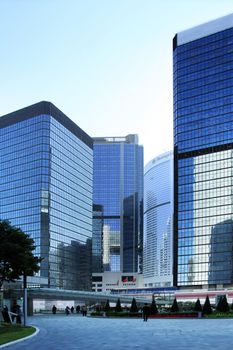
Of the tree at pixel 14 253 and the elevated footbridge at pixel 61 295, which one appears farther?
the elevated footbridge at pixel 61 295

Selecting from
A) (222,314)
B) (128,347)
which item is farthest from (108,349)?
(222,314)

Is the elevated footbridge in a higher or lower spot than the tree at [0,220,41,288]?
lower

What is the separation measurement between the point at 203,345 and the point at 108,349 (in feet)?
14.9

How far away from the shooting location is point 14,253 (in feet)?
157

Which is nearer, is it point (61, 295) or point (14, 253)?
point (14, 253)

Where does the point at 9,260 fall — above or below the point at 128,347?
above

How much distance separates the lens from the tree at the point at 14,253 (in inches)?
1886

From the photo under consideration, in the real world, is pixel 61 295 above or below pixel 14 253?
below

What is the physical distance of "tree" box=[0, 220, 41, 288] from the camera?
157 feet

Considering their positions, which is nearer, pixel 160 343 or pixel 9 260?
pixel 160 343

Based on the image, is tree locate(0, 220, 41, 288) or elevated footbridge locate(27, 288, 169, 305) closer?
tree locate(0, 220, 41, 288)

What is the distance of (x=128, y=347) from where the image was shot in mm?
25891

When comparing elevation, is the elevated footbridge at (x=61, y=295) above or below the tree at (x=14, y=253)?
below

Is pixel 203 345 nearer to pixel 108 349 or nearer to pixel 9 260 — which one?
pixel 108 349
